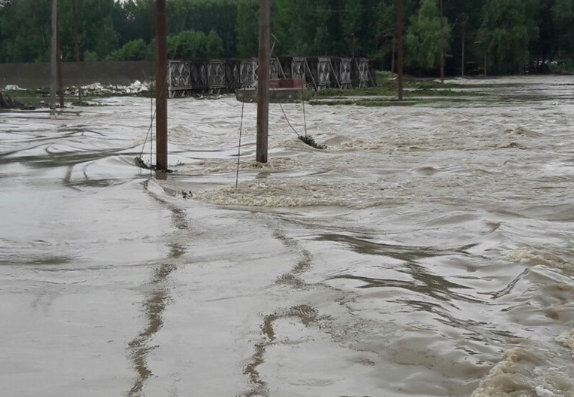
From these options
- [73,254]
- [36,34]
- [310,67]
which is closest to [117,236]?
[73,254]

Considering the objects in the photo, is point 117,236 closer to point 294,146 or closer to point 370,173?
point 370,173

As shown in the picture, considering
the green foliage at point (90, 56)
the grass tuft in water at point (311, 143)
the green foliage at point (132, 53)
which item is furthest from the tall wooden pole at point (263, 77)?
the green foliage at point (90, 56)

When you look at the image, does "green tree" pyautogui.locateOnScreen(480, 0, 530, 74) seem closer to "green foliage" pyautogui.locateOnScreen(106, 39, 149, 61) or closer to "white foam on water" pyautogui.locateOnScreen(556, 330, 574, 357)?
"green foliage" pyautogui.locateOnScreen(106, 39, 149, 61)

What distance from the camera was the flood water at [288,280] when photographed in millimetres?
5078

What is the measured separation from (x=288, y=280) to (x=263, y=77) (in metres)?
8.13

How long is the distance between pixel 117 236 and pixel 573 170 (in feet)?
27.7

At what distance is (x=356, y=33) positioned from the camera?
103062mm

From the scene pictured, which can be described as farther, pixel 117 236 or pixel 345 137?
pixel 345 137

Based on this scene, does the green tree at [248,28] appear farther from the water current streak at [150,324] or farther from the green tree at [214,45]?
the water current streak at [150,324]

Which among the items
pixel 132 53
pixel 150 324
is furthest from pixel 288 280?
pixel 132 53

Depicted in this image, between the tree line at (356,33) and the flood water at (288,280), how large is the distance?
78.3 meters

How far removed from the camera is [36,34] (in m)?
99.6

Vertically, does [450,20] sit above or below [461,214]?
above

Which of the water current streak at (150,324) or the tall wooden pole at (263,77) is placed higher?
the tall wooden pole at (263,77)
